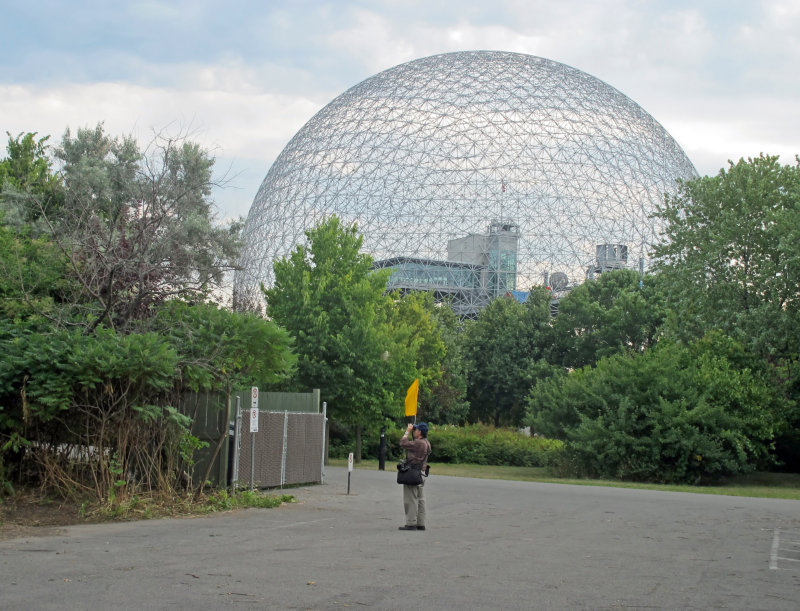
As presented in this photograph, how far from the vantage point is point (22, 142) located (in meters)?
33.0

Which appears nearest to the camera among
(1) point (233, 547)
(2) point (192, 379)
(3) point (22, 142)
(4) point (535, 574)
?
(4) point (535, 574)

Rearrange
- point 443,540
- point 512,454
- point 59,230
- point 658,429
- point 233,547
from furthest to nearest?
point 512,454, point 658,429, point 59,230, point 443,540, point 233,547

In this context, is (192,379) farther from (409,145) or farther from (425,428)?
(409,145)

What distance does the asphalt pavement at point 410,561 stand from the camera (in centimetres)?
739

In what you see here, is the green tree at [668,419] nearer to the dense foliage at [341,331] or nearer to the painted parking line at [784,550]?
the dense foliage at [341,331]

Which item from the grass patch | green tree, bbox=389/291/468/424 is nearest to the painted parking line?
the grass patch

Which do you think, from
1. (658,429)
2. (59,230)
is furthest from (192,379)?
(658,429)

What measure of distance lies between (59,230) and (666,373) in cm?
1857

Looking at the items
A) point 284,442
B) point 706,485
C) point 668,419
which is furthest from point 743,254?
point 284,442

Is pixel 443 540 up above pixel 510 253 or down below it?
below

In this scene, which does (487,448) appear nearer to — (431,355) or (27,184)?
(431,355)

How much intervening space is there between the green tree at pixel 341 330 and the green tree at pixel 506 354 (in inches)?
775

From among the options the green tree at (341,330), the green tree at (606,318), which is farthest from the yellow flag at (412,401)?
the green tree at (606,318)

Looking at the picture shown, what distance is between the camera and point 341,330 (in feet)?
104
